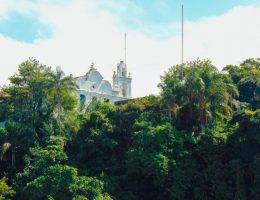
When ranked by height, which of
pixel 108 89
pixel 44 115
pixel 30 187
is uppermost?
pixel 108 89

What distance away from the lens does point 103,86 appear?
50969 mm

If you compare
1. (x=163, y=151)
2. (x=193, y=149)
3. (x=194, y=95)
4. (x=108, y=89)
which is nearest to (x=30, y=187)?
(x=163, y=151)

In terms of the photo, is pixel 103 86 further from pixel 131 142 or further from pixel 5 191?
pixel 5 191

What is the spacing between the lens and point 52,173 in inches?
1251

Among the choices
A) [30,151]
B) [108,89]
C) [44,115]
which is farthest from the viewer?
[108,89]

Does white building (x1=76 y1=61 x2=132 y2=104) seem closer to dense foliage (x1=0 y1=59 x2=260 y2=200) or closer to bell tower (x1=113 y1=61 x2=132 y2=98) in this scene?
bell tower (x1=113 y1=61 x2=132 y2=98)

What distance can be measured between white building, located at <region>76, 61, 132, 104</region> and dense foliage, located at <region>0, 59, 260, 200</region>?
7.15m

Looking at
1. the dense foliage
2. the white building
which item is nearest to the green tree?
the dense foliage

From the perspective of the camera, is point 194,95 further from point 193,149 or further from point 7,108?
point 7,108

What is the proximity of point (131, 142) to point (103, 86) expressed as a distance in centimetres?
1520

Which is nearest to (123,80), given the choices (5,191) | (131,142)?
(131,142)

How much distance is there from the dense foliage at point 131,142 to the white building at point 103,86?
7153 mm

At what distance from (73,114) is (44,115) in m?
2.56

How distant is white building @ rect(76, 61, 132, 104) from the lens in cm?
4925
